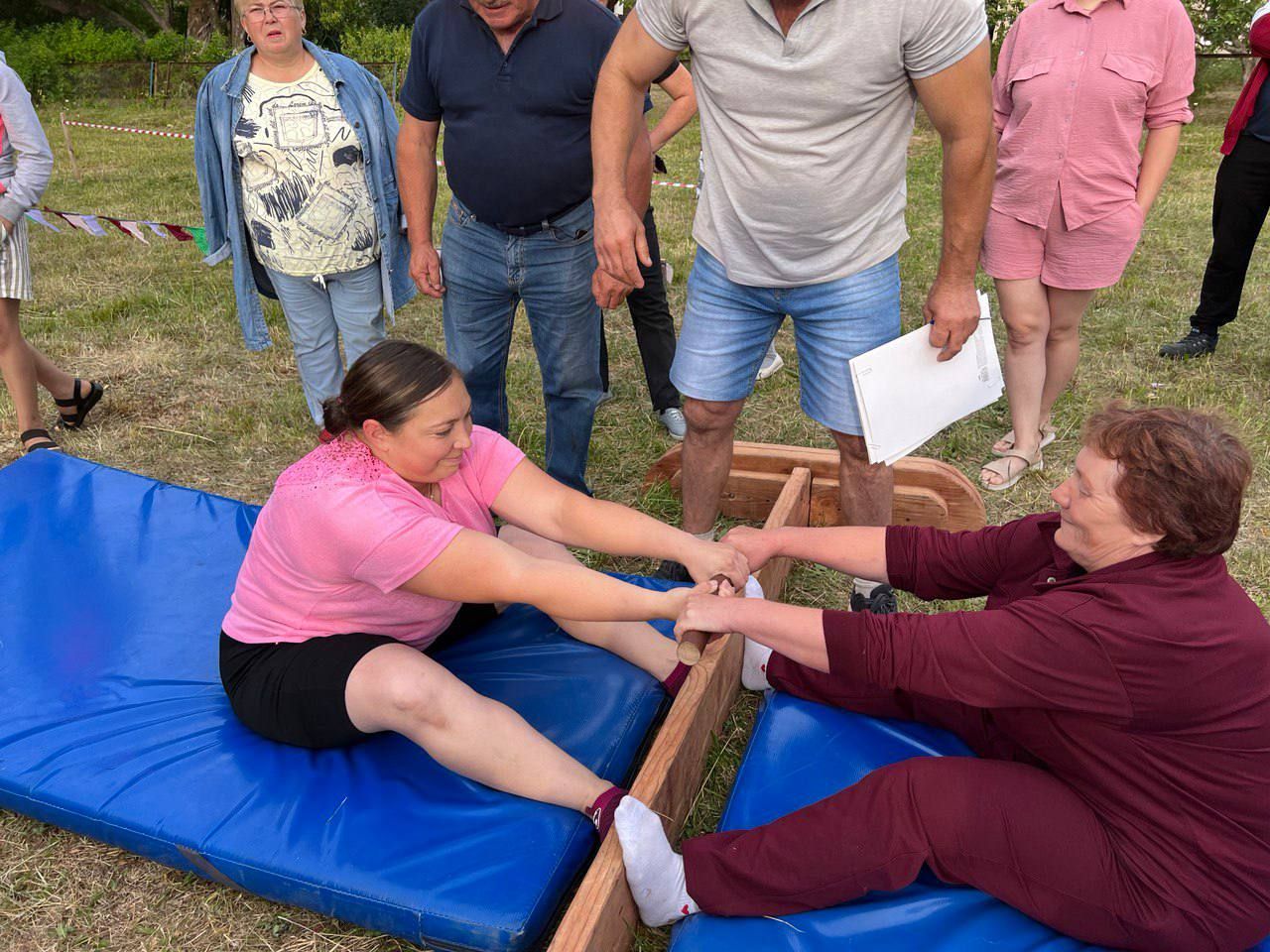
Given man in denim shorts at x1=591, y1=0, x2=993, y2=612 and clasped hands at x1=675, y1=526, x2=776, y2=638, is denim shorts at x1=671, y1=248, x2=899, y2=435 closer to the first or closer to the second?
man in denim shorts at x1=591, y1=0, x2=993, y2=612

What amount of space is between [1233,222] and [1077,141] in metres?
2.11

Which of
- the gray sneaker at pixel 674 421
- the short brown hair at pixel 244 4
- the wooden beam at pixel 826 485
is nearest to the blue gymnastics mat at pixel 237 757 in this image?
the wooden beam at pixel 826 485

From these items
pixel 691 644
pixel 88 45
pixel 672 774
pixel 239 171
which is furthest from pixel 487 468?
pixel 88 45

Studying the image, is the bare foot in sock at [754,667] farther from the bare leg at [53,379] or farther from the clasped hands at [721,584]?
the bare leg at [53,379]

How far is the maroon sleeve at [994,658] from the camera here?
1.88 metres

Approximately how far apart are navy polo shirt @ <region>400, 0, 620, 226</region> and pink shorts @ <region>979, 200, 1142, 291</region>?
1651mm

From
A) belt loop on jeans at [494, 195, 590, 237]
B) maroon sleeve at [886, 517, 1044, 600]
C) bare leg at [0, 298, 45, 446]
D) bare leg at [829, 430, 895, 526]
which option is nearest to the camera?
maroon sleeve at [886, 517, 1044, 600]

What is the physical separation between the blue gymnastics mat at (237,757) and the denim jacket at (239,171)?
4.14ft

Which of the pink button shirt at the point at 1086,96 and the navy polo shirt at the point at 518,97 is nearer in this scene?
the navy polo shirt at the point at 518,97

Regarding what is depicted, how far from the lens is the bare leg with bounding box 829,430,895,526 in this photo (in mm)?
3080

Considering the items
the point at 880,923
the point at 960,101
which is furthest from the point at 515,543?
the point at 960,101

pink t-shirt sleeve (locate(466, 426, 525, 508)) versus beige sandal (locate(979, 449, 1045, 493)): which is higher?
pink t-shirt sleeve (locate(466, 426, 525, 508))

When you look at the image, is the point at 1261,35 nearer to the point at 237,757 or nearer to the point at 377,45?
the point at 237,757

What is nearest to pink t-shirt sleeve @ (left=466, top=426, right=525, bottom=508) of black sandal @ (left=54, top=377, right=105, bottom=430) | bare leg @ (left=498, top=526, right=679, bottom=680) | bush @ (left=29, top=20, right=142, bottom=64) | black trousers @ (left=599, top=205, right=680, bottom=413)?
bare leg @ (left=498, top=526, right=679, bottom=680)
